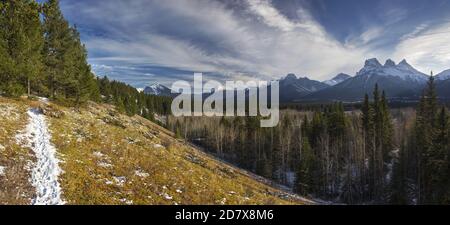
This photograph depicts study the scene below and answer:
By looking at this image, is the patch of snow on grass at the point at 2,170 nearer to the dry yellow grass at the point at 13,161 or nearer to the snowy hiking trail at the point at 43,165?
the dry yellow grass at the point at 13,161

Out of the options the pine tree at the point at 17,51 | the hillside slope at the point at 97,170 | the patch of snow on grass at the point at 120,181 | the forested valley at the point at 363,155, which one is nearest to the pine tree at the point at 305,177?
the forested valley at the point at 363,155

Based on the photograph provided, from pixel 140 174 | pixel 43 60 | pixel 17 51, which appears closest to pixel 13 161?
pixel 140 174

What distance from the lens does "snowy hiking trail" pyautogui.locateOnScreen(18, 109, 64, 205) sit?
12734mm

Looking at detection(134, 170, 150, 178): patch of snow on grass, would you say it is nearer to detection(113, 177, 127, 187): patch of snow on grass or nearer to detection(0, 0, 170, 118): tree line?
detection(113, 177, 127, 187): patch of snow on grass

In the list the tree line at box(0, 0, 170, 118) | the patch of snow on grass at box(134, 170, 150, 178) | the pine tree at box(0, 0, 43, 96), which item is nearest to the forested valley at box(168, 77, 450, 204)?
the patch of snow on grass at box(134, 170, 150, 178)

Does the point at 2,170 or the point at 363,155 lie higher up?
the point at 2,170

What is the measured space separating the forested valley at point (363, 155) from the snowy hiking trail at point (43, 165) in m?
37.1

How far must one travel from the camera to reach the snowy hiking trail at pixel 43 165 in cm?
1273

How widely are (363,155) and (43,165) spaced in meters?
61.9

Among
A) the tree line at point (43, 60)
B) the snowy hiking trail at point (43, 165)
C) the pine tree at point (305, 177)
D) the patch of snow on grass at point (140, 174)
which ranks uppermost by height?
the tree line at point (43, 60)

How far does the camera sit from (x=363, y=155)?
61188 mm

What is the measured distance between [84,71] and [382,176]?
60.5 metres

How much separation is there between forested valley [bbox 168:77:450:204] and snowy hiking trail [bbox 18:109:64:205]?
37.1 meters

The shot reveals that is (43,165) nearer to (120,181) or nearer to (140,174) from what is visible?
(120,181)
